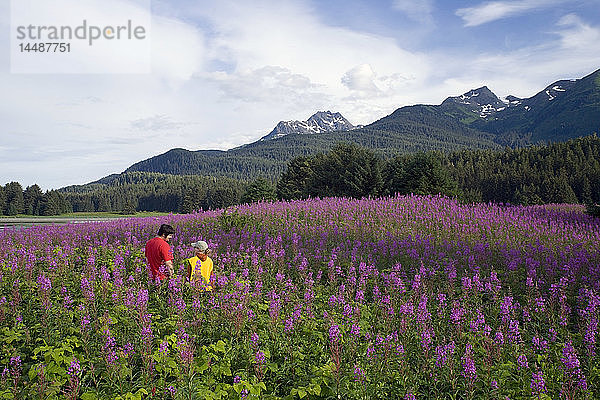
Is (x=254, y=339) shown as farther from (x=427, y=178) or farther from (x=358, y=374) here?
(x=427, y=178)

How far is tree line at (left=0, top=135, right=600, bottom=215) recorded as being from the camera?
2675 cm

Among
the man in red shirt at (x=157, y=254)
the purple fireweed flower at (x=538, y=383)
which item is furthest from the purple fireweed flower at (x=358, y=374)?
the man in red shirt at (x=157, y=254)

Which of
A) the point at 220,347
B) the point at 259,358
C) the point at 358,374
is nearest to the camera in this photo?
the point at 358,374

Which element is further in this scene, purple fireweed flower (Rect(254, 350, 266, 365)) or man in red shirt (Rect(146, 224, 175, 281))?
man in red shirt (Rect(146, 224, 175, 281))

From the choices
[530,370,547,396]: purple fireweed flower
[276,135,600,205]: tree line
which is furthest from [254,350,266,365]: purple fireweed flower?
[276,135,600,205]: tree line

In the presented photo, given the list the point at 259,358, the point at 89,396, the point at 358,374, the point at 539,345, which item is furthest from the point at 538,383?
the point at 89,396

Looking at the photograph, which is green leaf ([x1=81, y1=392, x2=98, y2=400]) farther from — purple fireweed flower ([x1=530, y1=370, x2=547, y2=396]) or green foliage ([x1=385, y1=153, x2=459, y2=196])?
green foliage ([x1=385, y1=153, x2=459, y2=196])

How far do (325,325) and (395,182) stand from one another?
75.4ft

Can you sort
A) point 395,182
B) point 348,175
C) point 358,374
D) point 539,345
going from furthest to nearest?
point 348,175
point 395,182
point 539,345
point 358,374

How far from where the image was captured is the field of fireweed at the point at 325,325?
4379 millimetres

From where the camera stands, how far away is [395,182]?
27.8m

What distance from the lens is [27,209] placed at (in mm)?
91438

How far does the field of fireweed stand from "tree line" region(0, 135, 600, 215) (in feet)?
32.9

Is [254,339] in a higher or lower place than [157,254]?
lower
